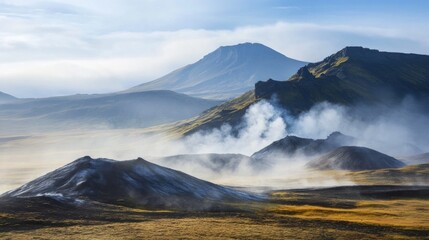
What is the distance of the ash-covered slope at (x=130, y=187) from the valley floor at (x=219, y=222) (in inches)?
401

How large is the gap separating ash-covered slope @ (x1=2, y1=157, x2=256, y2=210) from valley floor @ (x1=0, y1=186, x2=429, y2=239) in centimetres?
1018

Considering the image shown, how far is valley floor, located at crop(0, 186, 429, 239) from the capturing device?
2643 inches

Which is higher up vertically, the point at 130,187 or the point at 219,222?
the point at 130,187

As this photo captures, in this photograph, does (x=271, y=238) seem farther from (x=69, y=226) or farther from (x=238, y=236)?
(x=69, y=226)

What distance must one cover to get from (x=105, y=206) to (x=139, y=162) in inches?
1405

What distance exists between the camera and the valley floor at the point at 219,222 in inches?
2643

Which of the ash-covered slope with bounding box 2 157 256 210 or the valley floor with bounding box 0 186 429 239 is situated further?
the ash-covered slope with bounding box 2 157 256 210

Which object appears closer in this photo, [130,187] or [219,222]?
[219,222]

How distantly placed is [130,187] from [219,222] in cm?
3984

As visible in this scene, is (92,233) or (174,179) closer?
(92,233)

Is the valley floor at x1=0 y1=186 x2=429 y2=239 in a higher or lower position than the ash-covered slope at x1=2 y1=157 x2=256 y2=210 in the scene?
lower

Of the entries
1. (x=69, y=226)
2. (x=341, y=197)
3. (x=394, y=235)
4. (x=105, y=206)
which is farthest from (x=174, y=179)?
(x=394, y=235)

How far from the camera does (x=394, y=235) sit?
71.6 metres

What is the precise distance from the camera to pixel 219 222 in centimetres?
7875
